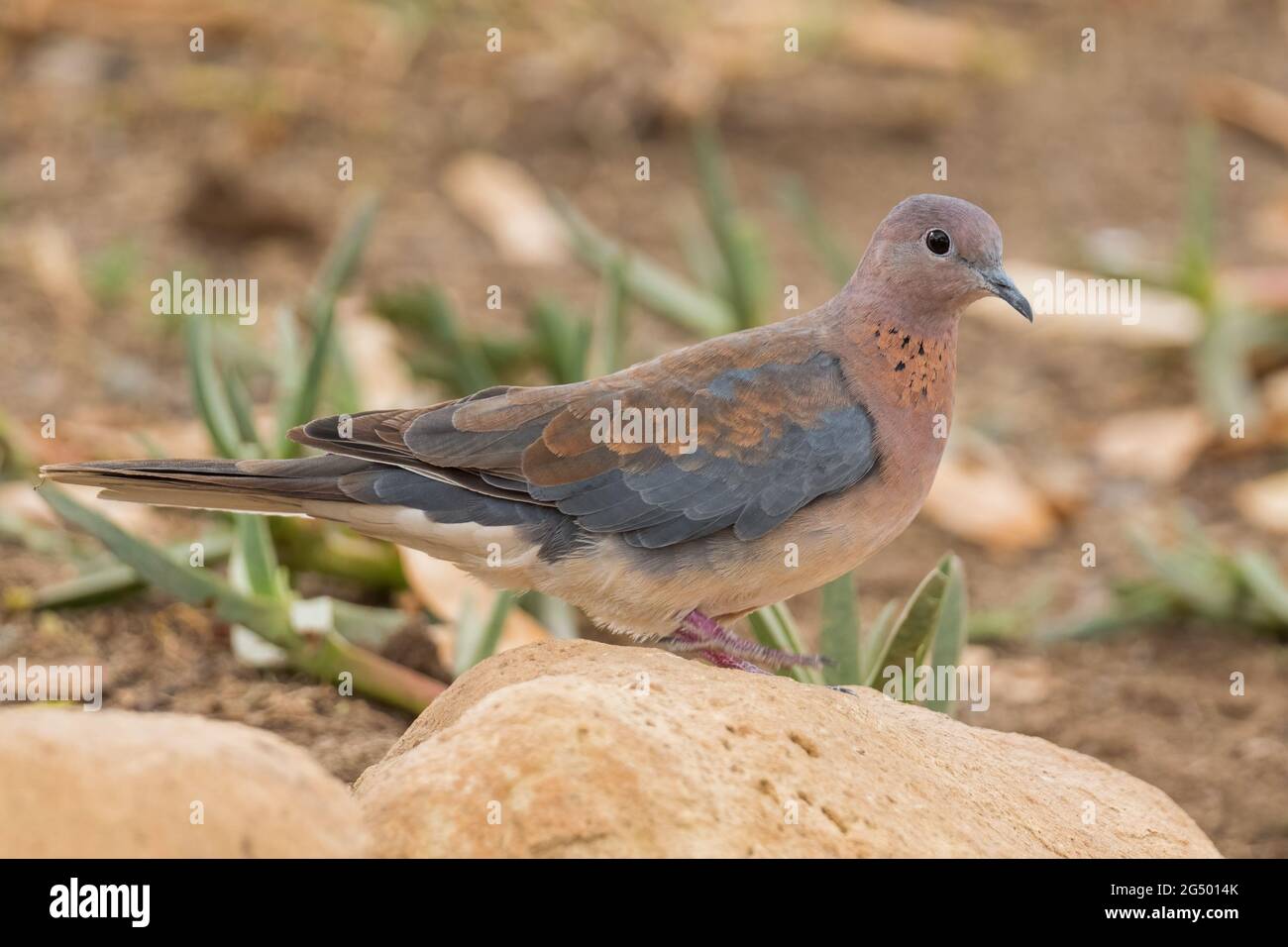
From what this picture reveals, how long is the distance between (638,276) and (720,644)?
4005 mm

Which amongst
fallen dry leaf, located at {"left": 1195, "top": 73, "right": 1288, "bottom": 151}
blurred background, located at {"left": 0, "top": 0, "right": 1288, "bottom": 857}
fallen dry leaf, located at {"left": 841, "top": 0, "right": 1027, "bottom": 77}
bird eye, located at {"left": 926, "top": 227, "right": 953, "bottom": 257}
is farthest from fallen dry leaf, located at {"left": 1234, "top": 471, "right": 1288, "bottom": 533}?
fallen dry leaf, located at {"left": 841, "top": 0, "right": 1027, "bottom": 77}

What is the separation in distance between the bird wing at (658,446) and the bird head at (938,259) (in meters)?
0.32

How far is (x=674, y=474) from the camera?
13.2 ft

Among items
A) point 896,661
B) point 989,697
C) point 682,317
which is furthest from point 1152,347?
point 896,661

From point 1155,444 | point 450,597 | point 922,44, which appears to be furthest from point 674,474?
point 922,44

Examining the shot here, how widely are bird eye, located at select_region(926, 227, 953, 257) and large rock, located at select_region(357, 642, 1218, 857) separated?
1.22 m

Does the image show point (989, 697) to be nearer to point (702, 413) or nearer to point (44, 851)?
point (702, 413)

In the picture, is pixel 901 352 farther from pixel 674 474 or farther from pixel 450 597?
pixel 450 597

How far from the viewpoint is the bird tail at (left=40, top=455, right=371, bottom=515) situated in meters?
3.83

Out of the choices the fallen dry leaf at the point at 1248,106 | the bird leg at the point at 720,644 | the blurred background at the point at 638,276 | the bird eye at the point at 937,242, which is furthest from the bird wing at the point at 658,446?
the fallen dry leaf at the point at 1248,106

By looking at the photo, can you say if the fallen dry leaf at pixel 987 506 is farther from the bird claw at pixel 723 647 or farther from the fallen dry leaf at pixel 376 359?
the bird claw at pixel 723 647

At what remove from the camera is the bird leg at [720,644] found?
405 centimetres

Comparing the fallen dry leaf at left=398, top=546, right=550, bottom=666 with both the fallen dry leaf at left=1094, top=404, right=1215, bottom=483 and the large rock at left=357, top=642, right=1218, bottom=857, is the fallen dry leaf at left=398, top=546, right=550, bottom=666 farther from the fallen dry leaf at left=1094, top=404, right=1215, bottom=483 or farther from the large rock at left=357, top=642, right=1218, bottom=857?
the fallen dry leaf at left=1094, top=404, right=1215, bottom=483
